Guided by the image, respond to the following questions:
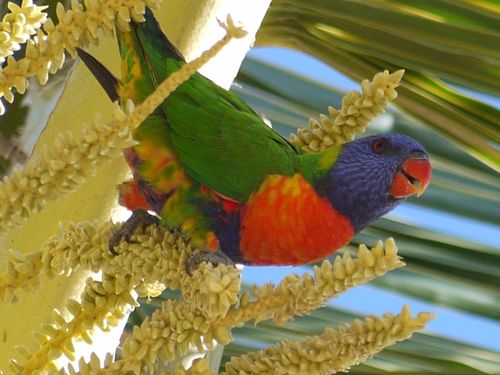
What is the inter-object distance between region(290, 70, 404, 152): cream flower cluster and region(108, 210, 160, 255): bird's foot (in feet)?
0.85

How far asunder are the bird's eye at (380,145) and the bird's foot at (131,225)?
460 millimetres

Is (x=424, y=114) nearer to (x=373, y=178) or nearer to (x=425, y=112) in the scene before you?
(x=425, y=112)

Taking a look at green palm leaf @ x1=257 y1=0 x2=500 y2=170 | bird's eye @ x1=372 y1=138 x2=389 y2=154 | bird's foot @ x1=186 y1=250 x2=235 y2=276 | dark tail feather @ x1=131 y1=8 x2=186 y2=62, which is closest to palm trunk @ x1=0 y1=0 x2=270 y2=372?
dark tail feather @ x1=131 y1=8 x2=186 y2=62

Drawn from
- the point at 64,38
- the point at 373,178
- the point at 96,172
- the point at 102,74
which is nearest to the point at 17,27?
the point at 64,38

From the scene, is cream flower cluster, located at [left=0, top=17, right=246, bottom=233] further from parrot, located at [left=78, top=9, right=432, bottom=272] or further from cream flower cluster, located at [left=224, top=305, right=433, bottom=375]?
A: parrot, located at [left=78, top=9, right=432, bottom=272]

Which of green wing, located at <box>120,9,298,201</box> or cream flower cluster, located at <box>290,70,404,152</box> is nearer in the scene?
cream flower cluster, located at <box>290,70,404,152</box>

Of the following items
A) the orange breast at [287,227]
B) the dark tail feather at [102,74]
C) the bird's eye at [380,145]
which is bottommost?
the orange breast at [287,227]

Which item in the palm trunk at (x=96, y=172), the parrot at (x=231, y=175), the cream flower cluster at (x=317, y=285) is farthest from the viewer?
the parrot at (x=231, y=175)

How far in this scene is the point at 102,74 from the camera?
123 centimetres

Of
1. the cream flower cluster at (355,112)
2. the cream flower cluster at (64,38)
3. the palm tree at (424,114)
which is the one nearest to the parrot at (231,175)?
the palm tree at (424,114)

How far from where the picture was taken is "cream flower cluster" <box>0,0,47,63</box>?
0.66 m

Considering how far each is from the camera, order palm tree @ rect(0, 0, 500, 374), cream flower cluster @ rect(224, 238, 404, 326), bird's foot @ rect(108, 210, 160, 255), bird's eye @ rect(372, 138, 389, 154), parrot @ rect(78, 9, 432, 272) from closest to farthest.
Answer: cream flower cluster @ rect(224, 238, 404, 326) < bird's foot @ rect(108, 210, 160, 255) < parrot @ rect(78, 9, 432, 272) < palm tree @ rect(0, 0, 500, 374) < bird's eye @ rect(372, 138, 389, 154)

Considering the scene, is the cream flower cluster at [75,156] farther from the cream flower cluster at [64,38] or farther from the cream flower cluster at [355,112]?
the cream flower cluster at [355,112]

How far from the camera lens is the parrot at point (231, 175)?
1323 millimetres
